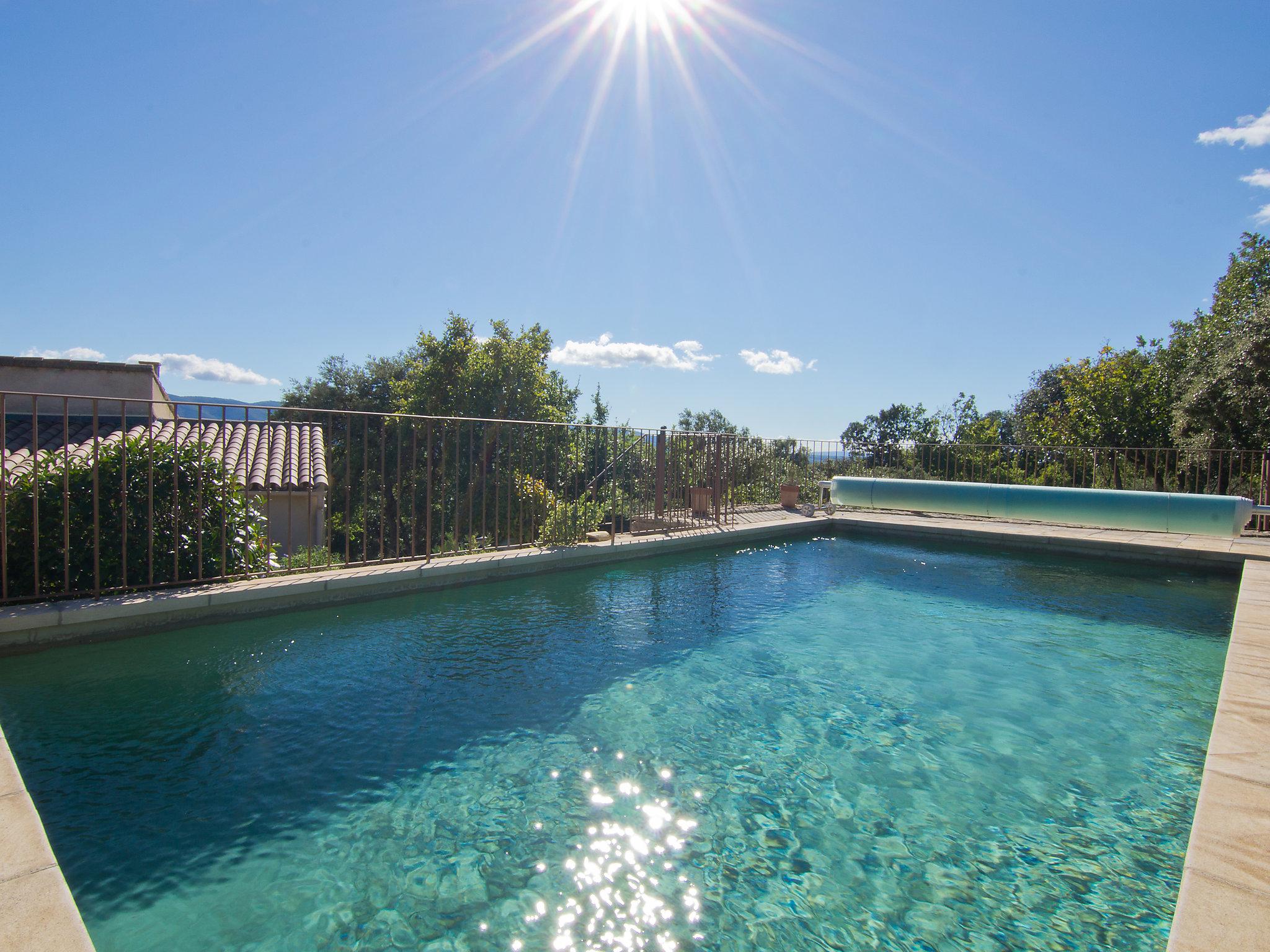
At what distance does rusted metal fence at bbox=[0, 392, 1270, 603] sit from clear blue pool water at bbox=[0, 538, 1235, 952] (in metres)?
0.81

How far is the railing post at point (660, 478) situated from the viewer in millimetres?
8555

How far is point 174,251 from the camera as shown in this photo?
13.1 meters

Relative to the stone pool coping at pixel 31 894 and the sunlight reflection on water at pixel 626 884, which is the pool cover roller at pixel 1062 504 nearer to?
the sunlight reflection on water at pixel 626 884

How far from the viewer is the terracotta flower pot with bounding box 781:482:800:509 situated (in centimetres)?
1159

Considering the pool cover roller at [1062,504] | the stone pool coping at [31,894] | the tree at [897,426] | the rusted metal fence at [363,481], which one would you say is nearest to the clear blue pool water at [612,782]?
the stone pool coping at [31,894]

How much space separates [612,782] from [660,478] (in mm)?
6317

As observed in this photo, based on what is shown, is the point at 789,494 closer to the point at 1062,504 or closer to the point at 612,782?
the point at 1062,504

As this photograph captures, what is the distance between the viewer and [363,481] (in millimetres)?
6859

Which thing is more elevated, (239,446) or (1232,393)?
(1232,393)

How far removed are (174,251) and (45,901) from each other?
15845 millimetres

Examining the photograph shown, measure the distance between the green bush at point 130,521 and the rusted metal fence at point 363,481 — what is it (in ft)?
0.04

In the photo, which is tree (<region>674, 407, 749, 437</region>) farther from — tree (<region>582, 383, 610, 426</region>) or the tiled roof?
the tiled roof

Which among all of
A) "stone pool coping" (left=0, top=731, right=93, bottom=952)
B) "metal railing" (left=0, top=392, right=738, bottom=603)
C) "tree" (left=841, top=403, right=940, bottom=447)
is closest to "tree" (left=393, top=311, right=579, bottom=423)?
"tree" (left=841, top=403, right=940, bottom=447)

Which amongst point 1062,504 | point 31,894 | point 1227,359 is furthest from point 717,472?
point 1227,359
